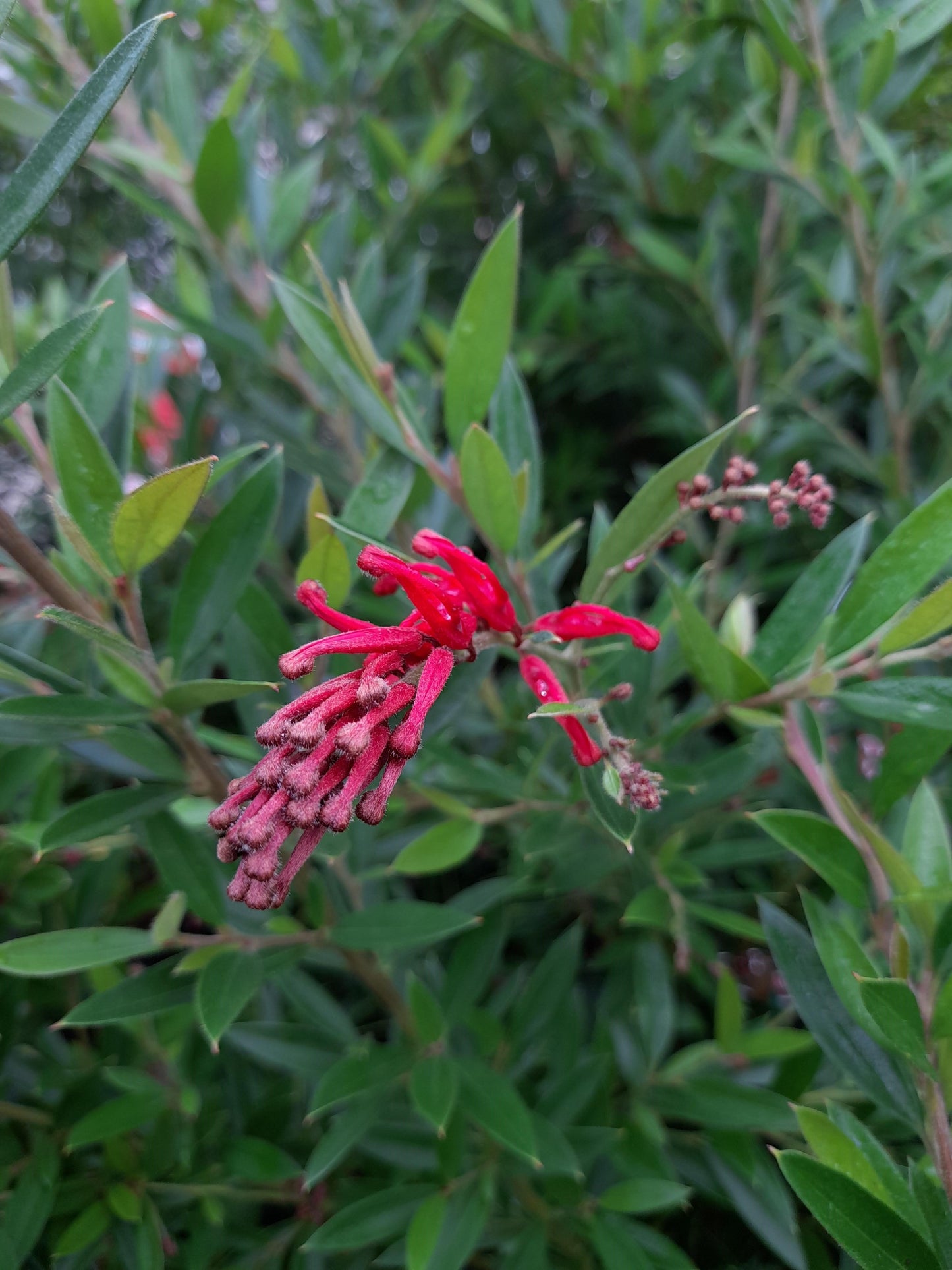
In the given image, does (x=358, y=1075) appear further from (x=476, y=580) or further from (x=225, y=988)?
(x=476, y=580)


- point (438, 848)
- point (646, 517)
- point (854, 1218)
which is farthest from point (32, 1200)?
point (646, 517)

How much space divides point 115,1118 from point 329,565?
0.55 metres

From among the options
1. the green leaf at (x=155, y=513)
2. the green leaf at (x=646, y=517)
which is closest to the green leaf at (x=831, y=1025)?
the green leaf at (x=646, y=517)

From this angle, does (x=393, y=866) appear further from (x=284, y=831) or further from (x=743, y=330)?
(x=743, y=330)

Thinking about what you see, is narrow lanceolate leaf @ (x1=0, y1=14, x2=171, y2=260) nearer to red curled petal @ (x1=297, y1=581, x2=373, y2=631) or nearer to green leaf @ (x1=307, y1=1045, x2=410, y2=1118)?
red curled petal @ (x1=297, y1=581, x2=373, y2=631)

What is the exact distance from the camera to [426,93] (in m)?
1.63

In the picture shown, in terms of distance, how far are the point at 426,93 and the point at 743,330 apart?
0.79m

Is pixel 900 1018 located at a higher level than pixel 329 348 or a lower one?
lower

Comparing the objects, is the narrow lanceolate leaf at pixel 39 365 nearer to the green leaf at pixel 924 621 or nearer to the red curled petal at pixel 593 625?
the red curled petal at pixel 593 625

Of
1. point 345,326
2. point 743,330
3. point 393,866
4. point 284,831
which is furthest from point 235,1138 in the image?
point 743,330

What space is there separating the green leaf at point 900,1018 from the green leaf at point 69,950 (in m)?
0.50

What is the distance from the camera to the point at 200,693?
583mm

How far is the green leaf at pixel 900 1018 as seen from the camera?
497 mm

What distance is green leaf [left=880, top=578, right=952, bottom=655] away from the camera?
0.52 meters
